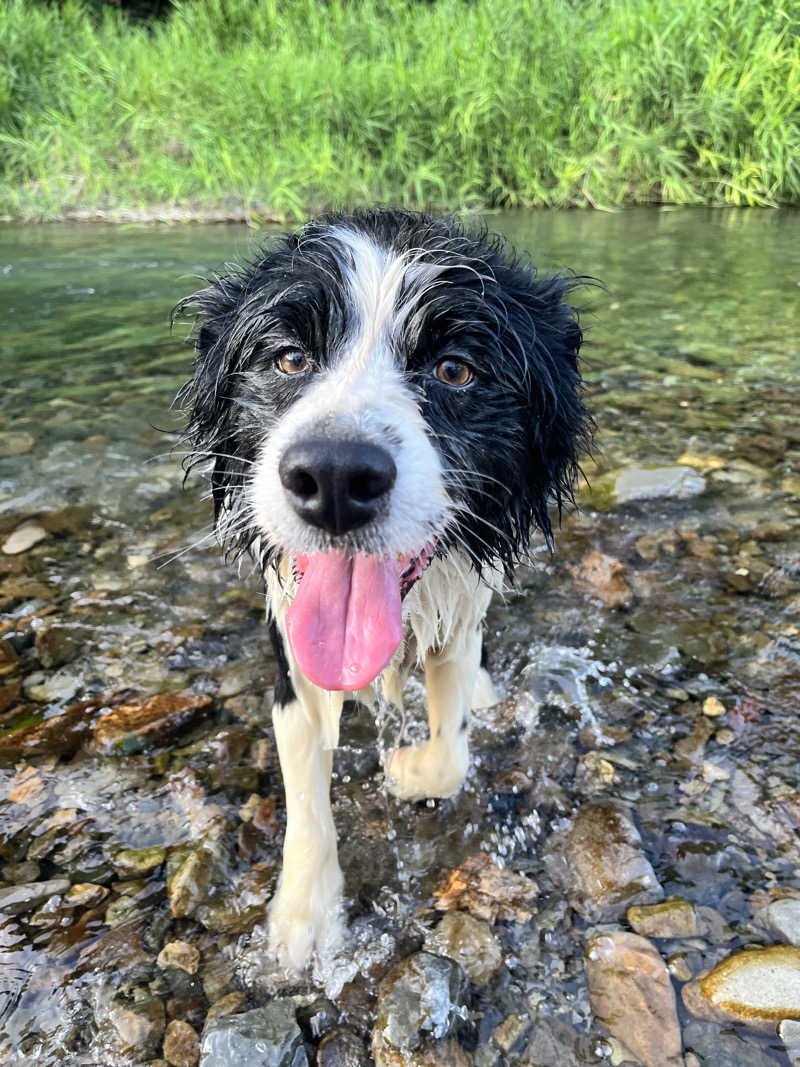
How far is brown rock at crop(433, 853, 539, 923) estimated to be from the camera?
6.80 feet

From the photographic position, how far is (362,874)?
2219mm

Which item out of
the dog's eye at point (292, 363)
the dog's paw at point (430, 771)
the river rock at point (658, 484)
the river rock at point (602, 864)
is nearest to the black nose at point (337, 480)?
the dog's eye at point (292, 363)

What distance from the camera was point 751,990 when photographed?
5.83 feet

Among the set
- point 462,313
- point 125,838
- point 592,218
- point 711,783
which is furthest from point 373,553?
point 592,218

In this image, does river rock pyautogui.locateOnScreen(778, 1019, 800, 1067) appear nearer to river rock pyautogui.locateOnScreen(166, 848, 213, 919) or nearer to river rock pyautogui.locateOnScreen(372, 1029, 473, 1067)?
river rock pyautogui.locateOnScreen(372, 1029, 473, 1067)

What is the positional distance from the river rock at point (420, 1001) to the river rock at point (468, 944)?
0.06 metres

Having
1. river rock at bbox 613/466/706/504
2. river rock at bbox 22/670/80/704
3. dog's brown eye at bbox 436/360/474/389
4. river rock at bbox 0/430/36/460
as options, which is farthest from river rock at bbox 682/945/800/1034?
river rock at bbox 0/430/36/460

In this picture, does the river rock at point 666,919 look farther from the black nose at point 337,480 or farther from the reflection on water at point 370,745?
the black nose at point 337,480

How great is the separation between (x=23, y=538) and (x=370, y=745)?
195 centimetres

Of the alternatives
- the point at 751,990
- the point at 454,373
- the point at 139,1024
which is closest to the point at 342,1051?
the point at 139,1024

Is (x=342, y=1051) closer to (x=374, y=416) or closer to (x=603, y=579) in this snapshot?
(x=374, y=416)

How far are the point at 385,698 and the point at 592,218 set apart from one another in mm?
9048

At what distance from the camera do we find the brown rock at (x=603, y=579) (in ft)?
10.8

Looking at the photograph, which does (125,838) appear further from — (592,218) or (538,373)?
(592,218)
